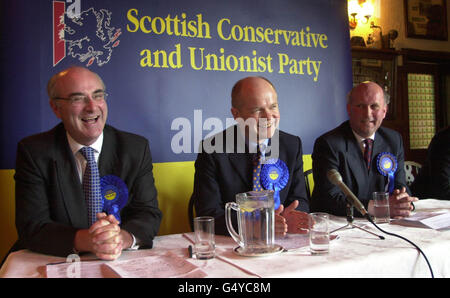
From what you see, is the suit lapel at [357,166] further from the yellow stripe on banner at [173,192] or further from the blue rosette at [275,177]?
the yellow stripe on banner at [173,192]

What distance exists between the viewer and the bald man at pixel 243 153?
6.36 feet

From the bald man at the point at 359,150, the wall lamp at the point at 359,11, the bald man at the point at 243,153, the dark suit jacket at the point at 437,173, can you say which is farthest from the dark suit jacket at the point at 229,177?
the wall lamp at the point at 359,11

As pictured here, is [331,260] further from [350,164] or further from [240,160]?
[350,164]

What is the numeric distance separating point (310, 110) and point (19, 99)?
2.48m

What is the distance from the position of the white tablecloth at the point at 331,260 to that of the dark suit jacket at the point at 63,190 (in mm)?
71

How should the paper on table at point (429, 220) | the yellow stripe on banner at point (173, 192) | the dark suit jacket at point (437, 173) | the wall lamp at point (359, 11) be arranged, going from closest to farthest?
the paper on table at point (429, 220) → the dark suit jacket at point (437, 173) → the yellow stripe on banner at point (173, 192) → the wall lamp at point (359, 11)

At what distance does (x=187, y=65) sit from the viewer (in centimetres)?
321

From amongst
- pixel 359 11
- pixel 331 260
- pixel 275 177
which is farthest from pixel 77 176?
pixel 359 11

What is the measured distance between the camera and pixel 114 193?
170 centimetres

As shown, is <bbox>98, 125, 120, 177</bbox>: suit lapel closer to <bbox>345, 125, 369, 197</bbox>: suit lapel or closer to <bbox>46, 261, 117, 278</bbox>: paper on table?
<bbox>46, 261, 117, 278</bbox>: paper on table

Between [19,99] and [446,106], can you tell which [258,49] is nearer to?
[19,99]

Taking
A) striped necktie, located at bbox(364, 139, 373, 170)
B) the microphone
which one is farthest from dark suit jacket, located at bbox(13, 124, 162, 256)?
striped necktie, located at bbox(364, 139, 373, 170)
